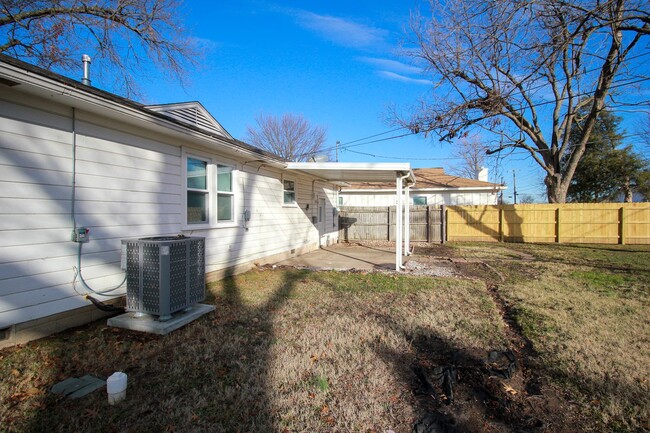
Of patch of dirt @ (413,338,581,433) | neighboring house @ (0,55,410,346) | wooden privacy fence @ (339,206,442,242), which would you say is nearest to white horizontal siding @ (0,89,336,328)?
neighboring house @ (0,55,410,346)

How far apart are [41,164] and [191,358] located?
2.77 meters

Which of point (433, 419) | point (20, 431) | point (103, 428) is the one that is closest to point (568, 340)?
point (433, 419)

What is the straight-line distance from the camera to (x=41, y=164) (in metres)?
3.66

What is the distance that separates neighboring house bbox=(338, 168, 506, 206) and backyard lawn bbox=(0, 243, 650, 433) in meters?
13.7

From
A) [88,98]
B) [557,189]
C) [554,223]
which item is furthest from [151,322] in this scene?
[557,189]

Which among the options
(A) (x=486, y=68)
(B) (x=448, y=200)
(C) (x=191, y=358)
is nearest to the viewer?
(C) (x=191, y=358)

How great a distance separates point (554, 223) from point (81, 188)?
17706 mm

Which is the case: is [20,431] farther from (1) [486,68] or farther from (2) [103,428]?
(1) [486,68]

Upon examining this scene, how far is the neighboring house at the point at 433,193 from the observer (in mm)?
18734

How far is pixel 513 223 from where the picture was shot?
15648mm

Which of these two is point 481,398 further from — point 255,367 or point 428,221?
point 428,221

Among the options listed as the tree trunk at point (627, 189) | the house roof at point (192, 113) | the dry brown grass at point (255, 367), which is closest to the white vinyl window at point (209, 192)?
the house roof at point (192, 113)

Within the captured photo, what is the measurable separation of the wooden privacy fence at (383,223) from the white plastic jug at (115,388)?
1382 centimetres

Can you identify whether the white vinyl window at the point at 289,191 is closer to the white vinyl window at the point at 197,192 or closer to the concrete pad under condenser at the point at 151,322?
the white vinyl window at the point at 197,192
